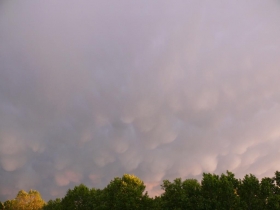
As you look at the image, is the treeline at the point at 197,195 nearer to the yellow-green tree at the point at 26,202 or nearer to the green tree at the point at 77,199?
the green tree at the point at 77,199

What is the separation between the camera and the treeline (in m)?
33.7

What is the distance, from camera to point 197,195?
3575cm

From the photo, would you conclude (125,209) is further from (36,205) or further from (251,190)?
(36,205)

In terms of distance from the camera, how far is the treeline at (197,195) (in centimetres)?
3372

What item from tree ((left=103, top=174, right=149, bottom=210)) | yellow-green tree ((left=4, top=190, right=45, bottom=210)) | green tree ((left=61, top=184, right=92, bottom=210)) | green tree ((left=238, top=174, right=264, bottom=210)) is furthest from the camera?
yellow-green tree ((left=4, top=190, right=45, bottom=210))

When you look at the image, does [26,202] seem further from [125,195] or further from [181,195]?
[181,195]

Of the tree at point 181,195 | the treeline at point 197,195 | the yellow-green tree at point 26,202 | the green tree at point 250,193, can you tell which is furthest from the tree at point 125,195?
the yellow-green tree at point 26,202

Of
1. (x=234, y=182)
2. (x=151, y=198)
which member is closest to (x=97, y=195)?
(x=151, y=198)

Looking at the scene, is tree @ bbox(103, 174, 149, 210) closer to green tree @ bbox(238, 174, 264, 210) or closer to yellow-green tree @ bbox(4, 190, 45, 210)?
green tree @ bbox(238, 174, 264, 210)

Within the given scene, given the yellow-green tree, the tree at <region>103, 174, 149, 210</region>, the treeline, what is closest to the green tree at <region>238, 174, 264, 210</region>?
the treeline

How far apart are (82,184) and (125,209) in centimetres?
1250

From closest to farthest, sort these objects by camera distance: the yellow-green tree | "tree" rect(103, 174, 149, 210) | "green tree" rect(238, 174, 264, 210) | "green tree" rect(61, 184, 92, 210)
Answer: "green tree" rect(238, 174, 264, 210) → "tree" rect(103, 174, 149, 210) → "green tree" rect(61, 184, 92, 210) → the yellow-green tree

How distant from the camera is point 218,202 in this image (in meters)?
33.5

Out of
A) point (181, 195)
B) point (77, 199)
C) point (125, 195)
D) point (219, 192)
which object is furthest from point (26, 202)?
point (219, 192)
